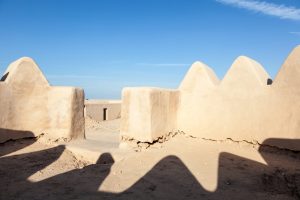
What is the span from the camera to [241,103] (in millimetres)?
8344

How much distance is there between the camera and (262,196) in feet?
17.9

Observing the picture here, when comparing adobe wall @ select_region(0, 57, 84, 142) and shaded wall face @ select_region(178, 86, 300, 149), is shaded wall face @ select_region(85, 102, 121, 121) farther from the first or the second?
shaded wall face @ select_region(178, 86, 300, 149)

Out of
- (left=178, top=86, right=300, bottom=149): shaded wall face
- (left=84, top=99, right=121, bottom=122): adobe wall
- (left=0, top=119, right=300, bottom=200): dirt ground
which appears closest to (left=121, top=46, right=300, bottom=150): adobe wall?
(left=178, top=86, right=300, bottom=149): shaded wall face

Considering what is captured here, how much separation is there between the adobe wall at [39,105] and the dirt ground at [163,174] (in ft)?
3.32

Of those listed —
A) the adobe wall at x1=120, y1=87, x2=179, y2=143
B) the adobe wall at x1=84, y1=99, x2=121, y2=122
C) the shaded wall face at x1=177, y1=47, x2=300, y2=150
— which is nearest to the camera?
the shaded wall face at x1=177, y1=47, x2=300, y2=150

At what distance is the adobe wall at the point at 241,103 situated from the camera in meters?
7.44

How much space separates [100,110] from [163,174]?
1188 cm

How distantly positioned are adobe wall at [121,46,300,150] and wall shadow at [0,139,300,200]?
0.54 meters

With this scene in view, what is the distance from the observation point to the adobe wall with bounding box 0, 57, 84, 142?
30.7ft

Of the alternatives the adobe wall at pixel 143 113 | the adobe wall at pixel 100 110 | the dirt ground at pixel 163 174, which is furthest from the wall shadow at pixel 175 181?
the adobe wall at pixel 100 110

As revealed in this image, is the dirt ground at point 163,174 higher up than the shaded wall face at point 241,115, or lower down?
lower down

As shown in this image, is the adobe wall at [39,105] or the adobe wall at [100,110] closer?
the adobe wall at [39,105]

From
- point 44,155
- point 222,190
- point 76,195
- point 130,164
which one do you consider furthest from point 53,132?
point 222,190

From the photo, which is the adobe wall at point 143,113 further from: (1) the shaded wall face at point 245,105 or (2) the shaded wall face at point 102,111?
(2) the shaded wall face at point 102,111
